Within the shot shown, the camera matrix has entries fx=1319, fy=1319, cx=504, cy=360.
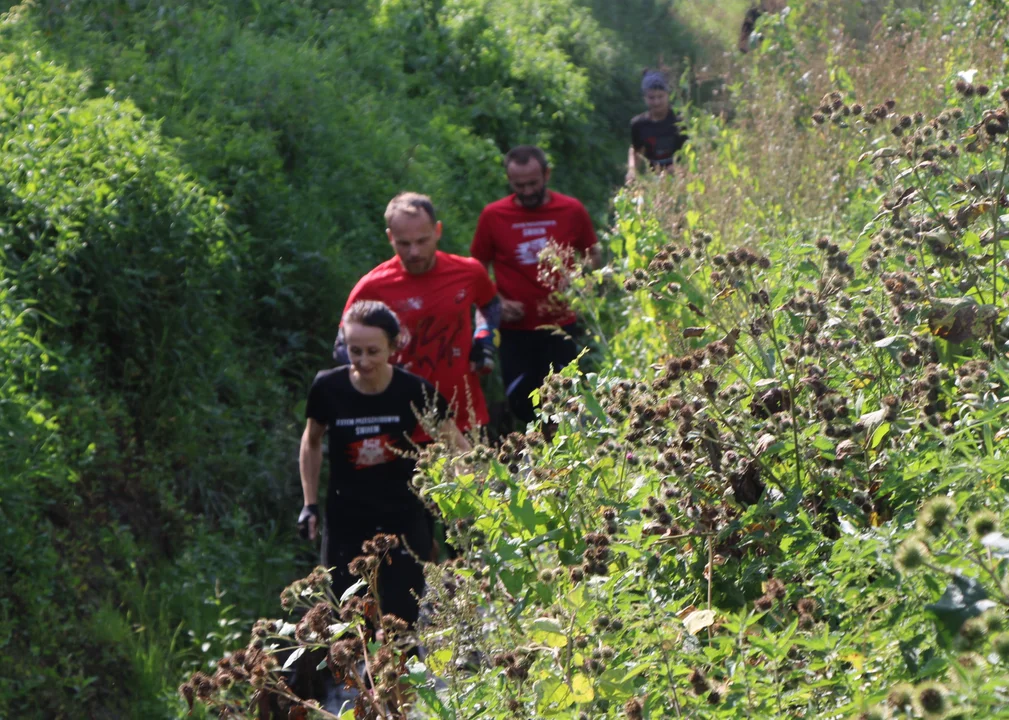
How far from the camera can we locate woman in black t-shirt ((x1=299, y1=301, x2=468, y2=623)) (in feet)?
18.1

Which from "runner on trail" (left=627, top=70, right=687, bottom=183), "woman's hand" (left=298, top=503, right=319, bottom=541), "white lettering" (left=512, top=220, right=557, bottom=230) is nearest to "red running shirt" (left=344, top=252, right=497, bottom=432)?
"woman's hand" (left=298, top=503, right=319, bottom=541)

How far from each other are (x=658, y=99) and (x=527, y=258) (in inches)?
175

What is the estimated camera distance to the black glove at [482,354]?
6.70 m

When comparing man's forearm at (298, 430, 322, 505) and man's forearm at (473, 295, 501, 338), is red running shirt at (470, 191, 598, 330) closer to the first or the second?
man's forearm at (473, 295, 501, 338)

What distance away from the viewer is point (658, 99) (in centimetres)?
1174

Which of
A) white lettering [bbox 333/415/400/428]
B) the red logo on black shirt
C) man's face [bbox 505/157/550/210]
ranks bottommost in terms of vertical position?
the red logo on black shirt

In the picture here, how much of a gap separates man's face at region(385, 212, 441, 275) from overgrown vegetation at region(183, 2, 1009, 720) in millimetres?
2626

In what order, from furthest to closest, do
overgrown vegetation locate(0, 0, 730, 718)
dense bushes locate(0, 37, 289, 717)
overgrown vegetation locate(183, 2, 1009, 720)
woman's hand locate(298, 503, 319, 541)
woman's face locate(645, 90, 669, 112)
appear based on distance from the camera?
1. woman's face locate(645, 90, 669, 112)
2. overgrown vegetation locate(0, 0, 730, 718)
3. dense bushes locate(0, 37, 289, 717)
4. woman's hand locate(298, 503, 319, 541)
5. overgrown vegetation locate(183, 2, 1009, 720)

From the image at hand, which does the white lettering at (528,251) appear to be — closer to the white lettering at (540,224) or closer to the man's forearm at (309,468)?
the white lettering at (540,224)

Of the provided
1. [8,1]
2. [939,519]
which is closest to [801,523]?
[939,519]

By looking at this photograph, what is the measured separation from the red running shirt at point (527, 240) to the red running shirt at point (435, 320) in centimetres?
111

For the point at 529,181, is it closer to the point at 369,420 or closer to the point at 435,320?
the point at 435,320

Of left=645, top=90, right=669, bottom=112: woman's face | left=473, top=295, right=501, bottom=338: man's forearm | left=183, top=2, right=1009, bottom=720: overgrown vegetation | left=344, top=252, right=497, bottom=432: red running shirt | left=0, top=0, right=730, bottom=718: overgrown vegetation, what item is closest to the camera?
left=183, top=2, right=1009, bottom=720: overgrown vegetation

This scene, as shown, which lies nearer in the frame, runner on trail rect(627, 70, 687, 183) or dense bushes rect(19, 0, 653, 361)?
dense bushes rect(19, 0, 653, 361)
